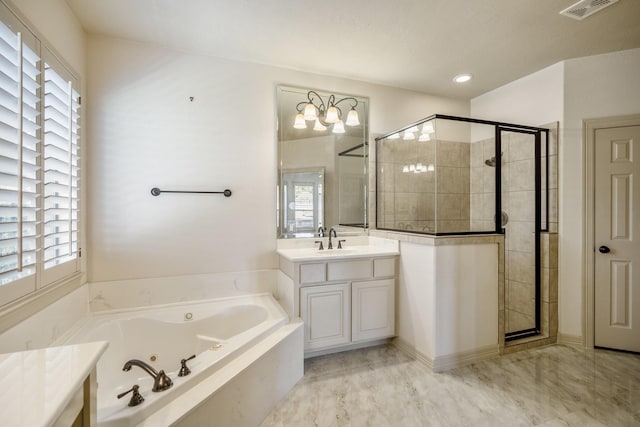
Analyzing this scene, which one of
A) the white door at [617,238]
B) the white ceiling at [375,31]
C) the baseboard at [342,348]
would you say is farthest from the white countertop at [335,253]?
the white door at [617,238]

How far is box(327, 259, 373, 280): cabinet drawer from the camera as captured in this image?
2355 mm

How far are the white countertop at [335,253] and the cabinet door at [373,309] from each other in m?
0.25

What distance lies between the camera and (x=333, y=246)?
2871 mm

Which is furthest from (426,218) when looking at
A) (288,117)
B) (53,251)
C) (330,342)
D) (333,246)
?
(53,251)

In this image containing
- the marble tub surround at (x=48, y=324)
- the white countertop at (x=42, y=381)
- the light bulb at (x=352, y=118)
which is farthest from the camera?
the light bulb at (x=352, y=118)

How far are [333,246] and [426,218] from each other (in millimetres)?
936

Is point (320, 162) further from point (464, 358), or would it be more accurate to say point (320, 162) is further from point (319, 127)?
point (464, 358)

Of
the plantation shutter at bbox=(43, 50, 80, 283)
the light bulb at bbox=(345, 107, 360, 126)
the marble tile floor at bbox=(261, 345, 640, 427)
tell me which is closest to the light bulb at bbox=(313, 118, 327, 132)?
the light bulb at bbox=(345, 107, 360, 126)

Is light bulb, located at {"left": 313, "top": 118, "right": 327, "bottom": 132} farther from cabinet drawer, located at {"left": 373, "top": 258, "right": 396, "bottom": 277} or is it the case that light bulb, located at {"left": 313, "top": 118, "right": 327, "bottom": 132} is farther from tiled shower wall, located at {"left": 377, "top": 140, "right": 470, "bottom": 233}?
cabinet drawer, located at {"left": 373, "top": 258, "right": 396, "bottom": 277}

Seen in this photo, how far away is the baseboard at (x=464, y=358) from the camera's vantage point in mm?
2203

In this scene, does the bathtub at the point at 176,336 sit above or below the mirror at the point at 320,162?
below

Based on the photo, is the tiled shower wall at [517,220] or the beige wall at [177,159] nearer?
the beige wall at [177,159]

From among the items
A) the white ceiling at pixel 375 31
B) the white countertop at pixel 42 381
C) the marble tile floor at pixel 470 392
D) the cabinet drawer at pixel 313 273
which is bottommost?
the marble tile floor at pixel 470 392

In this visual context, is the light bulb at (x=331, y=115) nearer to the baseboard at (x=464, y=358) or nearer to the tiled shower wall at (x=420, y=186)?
the tiled shower wall at (x=420, y=186)
